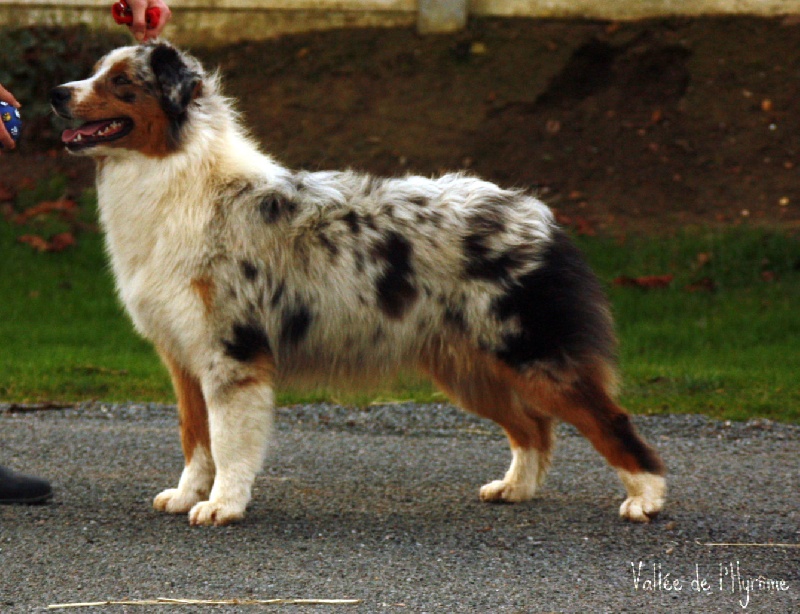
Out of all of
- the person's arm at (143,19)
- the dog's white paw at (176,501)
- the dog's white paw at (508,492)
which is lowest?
the dog's white paw at (176,501)

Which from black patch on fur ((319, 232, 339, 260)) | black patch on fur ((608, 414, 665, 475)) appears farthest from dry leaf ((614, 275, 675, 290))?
black patch on fur ((319, 232, 339, 260))

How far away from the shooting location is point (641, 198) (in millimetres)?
12680

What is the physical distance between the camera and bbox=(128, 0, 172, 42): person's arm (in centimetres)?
611

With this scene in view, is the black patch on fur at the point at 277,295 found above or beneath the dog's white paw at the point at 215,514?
above

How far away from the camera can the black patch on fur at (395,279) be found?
5.67 metres

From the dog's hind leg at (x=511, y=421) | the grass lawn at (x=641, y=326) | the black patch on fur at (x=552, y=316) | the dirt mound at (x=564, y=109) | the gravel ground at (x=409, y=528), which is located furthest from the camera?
the dirt mound at (x=564, y=109)

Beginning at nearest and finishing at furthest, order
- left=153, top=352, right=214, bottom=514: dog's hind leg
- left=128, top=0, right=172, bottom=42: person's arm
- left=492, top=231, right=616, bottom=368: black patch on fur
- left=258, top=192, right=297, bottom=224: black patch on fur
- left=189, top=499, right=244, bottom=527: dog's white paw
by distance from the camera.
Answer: left=189, top=499, right=244, bottom=527: dog's white paw < left=492, top=231, right=616, bottom=368: black patch on fur < left=258, top=192, right=297, bottom=224: black patch on fur < left=153, top=352, right=214, bottom=514: dog's hind leg < left=128, top=0, right=172, bottom=42: person's arm

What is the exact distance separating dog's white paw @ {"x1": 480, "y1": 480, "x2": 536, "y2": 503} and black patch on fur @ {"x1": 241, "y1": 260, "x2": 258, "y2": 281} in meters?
1.61

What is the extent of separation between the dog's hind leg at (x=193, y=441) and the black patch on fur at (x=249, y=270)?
59cm

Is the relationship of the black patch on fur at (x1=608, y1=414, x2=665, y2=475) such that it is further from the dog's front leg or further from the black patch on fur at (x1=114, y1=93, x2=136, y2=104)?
the black patch on fur at (x1=114, y1=93, x2=136, y2=104)

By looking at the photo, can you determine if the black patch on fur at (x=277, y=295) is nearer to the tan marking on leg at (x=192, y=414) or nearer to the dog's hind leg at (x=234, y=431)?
the dog's hind leg at (x=234, y=431)

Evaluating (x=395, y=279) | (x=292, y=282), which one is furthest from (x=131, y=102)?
(x=395, y=279)

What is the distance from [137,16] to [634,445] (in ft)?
10.6

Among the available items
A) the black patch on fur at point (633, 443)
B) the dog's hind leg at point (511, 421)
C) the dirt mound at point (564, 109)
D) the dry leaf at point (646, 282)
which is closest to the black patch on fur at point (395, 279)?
the dog's hind leg at point (511, 421)
